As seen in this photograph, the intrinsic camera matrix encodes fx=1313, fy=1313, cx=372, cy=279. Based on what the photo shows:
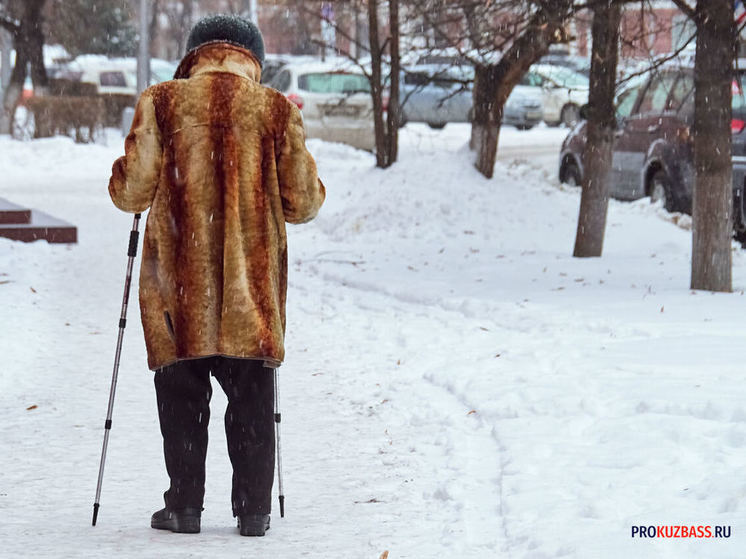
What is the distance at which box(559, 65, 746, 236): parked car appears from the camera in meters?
13.3

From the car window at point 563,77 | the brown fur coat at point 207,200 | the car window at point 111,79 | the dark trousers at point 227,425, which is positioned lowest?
the dark trousers at point 227,425

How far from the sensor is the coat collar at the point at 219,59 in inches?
175

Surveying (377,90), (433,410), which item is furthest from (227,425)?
(377,90)

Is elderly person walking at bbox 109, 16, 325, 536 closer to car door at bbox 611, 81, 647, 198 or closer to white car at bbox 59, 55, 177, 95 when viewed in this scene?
car door at bbox 611, 81, 647, 198

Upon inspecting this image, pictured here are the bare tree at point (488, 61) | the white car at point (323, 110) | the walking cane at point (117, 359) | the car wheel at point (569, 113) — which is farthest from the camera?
the car wheel at point (569, 113)

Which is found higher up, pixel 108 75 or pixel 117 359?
pixel 108 75

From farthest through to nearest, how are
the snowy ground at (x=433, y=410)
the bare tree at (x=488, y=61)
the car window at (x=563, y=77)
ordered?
the car window at (x=563, y=77), the bare tree at (x=488, y=61), the snowy ground at (x=433, y=410)

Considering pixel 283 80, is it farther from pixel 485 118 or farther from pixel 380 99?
pixel 485 118

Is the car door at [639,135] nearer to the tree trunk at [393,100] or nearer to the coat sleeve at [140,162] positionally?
the tree trunk at [393,100]

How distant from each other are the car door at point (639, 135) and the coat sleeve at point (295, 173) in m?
10.8

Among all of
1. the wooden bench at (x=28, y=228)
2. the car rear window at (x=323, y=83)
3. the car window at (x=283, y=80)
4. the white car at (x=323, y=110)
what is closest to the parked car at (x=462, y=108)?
the car rear window at (x=323, y=83)

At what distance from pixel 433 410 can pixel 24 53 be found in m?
27.3

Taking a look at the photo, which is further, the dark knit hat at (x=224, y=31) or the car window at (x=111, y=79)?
the car window at (x=111, y=79)

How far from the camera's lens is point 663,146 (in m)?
14.8
